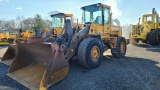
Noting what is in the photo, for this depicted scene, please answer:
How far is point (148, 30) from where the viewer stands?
583 inches

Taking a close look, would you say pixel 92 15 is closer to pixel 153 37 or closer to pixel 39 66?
→ pixel 39 66

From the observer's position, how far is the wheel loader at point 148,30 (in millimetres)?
14262

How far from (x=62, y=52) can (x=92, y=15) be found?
3.45m

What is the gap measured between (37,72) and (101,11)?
3991 millimetres

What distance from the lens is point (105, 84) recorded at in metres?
4.72

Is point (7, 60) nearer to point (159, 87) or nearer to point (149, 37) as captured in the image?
point (159, 87)

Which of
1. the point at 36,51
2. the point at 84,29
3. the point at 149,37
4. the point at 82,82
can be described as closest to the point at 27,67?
the point at 36,51

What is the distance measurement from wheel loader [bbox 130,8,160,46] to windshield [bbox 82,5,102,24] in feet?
26.1

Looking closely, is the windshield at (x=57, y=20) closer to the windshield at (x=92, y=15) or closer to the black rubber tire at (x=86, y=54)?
the windshield at (x=92, y=15)

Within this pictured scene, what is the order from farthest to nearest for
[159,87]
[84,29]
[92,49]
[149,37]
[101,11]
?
1. [149,37]
2. [101,11]
3. [84,29]
4. [92,49]
5. [159,87]

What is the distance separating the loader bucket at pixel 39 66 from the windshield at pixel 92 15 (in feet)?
9.93

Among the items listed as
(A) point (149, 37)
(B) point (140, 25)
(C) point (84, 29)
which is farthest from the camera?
(B) point (140, 25)

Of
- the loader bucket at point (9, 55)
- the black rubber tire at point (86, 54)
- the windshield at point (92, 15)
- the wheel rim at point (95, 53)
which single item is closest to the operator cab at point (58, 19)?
the windshield at point (92, 15)

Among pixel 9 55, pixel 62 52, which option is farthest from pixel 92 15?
pixel 9 55
